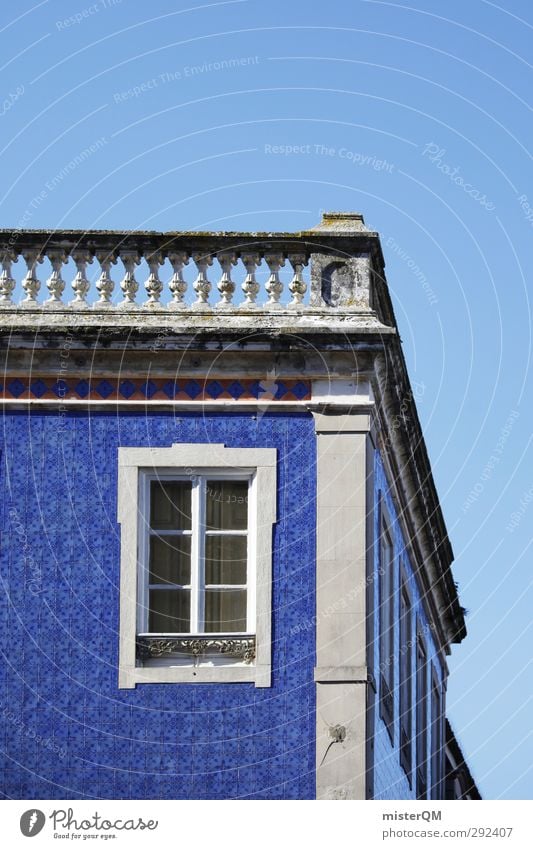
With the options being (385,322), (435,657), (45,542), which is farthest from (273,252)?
(435,657)

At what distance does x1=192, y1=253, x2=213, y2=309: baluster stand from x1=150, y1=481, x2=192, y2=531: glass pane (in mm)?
1771

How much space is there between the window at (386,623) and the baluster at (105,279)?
347 centimetres

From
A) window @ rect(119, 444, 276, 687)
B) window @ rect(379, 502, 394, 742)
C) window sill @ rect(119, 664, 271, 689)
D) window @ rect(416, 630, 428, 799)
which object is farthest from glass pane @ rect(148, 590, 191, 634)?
window @ rect(416, 630, 428, 799)

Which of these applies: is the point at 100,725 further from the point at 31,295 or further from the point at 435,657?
the point at 435,657

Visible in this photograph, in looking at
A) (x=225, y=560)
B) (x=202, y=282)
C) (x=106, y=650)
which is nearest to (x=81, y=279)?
(x=202, y=282)

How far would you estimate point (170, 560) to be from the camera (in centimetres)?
2247

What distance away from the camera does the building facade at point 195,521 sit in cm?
2191

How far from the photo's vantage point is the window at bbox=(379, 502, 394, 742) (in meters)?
23.7

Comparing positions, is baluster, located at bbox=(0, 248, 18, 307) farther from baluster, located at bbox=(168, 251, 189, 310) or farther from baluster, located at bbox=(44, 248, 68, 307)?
baluster, located at bbox=(168, 251, 189, 310)

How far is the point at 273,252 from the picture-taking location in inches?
913

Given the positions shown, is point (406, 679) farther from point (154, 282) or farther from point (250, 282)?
point (154, 282)

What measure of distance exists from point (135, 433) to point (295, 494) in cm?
162

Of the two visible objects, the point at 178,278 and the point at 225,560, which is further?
the point at 178,278

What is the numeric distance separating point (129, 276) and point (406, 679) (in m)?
6.54
